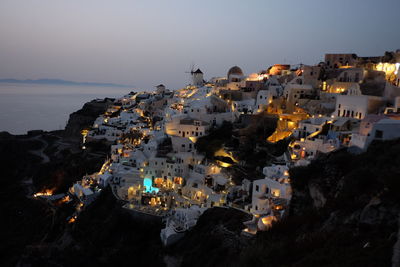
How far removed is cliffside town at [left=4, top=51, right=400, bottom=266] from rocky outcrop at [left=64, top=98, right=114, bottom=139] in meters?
23.1

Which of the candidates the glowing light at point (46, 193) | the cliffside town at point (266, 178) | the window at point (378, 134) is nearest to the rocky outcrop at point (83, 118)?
the cliffside town at point (266, 178)

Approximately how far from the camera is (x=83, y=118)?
70500 millimetres

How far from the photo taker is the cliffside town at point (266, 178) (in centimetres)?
1195

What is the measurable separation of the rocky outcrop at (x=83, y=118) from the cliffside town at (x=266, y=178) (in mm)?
23122

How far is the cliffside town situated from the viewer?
1195cm

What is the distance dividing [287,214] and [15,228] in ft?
112

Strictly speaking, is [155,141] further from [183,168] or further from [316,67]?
[316,67]

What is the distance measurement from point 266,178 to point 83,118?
58.0m

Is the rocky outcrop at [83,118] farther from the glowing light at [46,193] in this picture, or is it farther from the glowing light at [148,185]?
the glowing light at [148,185]

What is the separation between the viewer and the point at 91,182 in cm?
3606

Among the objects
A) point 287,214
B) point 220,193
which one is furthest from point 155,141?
point 287,214

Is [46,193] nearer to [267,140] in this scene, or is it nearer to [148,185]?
[148,185]

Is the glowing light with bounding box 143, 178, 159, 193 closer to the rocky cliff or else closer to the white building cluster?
the white building cluster

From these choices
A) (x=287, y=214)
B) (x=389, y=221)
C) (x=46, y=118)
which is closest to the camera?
(x=389, y=221)
